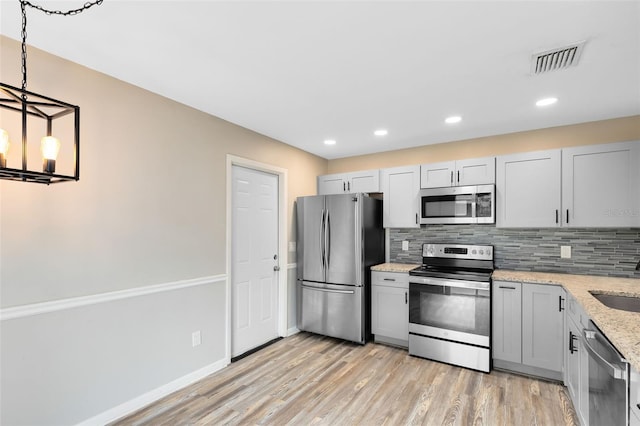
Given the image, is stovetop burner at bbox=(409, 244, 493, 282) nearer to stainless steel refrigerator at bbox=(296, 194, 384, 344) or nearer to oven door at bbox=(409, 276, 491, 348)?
oven door at bbox=(409, 276, 491, 348)

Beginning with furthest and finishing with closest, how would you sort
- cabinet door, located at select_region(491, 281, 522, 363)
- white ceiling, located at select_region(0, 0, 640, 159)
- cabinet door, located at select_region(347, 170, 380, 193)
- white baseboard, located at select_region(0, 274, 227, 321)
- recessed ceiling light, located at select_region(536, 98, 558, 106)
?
1. cabinet door, located at select_region(347, 170, 380, 193)
2. cabinet door, located at select_region(491, 281, 522, 363)
3. recessed ceiling light, located at select_region(536, 98, 558, 106)
4. white baseboard, located at select_region(0, 274, 227, 321)
5. white ceiling, located at select_region(0, 0, 640, 159)

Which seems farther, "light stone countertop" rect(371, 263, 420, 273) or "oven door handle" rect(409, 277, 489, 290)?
"light stone countertop" rect(371, 263, 420, 273)

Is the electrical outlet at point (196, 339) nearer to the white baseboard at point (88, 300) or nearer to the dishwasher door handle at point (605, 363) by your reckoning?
the white baseboard at point (88, 300)

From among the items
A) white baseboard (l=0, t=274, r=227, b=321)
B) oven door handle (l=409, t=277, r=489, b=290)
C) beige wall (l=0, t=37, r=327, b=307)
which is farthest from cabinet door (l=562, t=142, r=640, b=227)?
white baseboard (l=0, t=274, r=227, b=321)

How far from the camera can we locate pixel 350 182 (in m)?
4.30

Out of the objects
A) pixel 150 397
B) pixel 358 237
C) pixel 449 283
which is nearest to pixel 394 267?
pixel 358 237

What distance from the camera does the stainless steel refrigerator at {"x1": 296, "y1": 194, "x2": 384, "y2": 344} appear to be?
3678 millimetres

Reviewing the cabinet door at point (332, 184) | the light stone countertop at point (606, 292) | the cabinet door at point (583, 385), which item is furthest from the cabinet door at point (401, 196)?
the cabinet door at point (583, 385)

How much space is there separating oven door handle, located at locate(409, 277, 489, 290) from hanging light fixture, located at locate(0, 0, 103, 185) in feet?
9.92

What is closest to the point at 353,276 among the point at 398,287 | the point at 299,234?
the point at 398,287

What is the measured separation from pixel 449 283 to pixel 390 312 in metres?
0.81

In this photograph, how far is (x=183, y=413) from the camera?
233 cm

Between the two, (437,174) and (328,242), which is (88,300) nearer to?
(328,242)

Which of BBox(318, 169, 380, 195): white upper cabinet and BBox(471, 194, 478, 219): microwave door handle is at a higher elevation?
BBox(318, 169, 380, 195): white upper cabinet
